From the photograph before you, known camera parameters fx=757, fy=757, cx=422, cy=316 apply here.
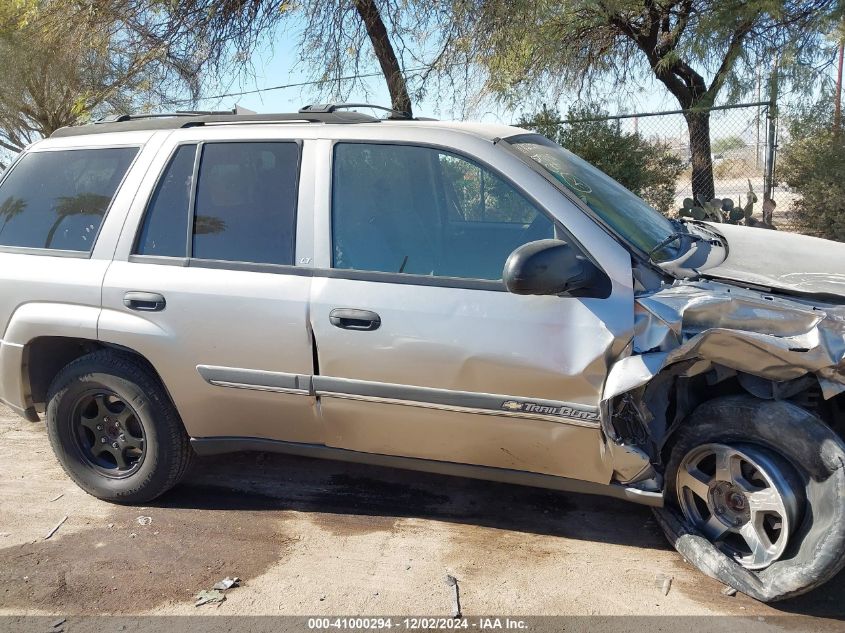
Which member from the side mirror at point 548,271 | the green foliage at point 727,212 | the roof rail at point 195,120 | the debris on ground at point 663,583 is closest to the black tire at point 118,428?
the roof rail at point 195,120

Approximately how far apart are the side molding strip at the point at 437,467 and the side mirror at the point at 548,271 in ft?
2.85

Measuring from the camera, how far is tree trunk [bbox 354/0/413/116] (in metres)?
9.54

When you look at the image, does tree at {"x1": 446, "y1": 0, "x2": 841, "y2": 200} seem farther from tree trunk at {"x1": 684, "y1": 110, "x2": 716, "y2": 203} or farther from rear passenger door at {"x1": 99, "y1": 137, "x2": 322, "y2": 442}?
rear passenger door at {"x1": 99, "y1": 137, "x2": 322, "y2": 442}

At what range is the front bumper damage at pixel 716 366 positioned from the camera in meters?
2.77

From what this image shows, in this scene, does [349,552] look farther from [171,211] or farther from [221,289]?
[171,211]

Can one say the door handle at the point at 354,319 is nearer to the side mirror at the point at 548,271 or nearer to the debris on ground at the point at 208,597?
the side mirror at the point at 548,271

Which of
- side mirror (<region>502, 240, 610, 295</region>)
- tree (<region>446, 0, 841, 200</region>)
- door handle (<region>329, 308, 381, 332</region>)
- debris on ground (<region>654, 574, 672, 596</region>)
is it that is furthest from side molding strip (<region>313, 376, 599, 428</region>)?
tree (<region>446, 0, 841, 200</region>)

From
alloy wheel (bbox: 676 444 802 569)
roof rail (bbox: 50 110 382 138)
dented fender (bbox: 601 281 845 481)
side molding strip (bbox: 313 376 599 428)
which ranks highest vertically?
roof rail (bbox: 50 110 382 138)

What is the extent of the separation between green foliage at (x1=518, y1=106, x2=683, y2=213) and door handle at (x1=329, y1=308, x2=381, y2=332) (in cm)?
732

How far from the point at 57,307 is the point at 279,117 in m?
1.50

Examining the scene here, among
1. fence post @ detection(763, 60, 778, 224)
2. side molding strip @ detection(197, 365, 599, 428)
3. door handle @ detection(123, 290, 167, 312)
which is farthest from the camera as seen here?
fence post @ detection(763, 60, 778, 224)

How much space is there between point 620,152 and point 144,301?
25.4 ft

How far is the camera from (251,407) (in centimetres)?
367

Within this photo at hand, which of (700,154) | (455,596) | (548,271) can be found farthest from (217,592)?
(700,154)
